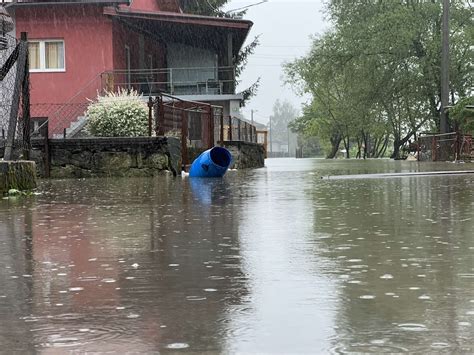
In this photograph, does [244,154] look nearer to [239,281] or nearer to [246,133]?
[246,133]

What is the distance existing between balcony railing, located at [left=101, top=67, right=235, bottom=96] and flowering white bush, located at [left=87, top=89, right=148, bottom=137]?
346 inches

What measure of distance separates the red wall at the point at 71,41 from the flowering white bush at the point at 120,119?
10.6 metres

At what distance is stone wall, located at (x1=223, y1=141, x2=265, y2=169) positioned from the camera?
86.1ft

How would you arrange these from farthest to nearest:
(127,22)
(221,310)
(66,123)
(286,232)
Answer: (127,22) < (66,123) < (286,232) < (221,310)

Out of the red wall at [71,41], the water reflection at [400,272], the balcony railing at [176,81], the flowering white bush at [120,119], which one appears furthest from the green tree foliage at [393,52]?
the water reflection at [400,272]

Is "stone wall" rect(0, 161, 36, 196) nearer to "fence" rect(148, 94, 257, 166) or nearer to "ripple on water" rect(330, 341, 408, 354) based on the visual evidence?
"fence" rect(148, 94, 257, 166)

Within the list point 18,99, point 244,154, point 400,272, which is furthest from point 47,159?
point 400,272

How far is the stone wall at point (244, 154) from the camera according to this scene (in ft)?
86.1

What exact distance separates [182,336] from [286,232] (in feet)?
11.5

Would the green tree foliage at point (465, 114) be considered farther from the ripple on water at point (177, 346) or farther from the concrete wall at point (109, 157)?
the ripple on water at point (177, 346)

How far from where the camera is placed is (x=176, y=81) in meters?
35.0

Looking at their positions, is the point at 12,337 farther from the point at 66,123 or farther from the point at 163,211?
the point at 66,123

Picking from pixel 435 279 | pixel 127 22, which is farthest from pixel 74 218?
pixel 127 22

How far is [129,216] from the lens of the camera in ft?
26.0
